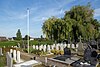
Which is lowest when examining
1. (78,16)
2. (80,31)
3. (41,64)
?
(41,64)

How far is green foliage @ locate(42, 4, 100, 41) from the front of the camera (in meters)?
23.8

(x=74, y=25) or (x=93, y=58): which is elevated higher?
(x=74, y=25)

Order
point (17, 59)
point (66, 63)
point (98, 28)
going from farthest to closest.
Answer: point (98, 28)
point (17, 59)
point (66, 63)

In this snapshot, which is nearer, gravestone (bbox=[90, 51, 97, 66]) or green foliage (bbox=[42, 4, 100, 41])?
gravestone (bbox=[90, 51, 97, 66])

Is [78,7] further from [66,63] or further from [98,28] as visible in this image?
[66,63]

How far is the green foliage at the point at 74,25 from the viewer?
23.8 metres

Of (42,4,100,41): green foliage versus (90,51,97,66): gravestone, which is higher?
(42,4,100,41): green foliage

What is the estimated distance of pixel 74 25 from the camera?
24.9 metres

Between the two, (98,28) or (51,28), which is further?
(98,28)

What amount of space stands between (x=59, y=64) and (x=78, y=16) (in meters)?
15.4

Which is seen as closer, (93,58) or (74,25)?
(93,58)

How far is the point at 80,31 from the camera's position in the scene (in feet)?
81.8

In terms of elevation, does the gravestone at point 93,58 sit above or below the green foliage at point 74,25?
below

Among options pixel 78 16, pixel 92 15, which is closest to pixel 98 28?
pixel 92 15
